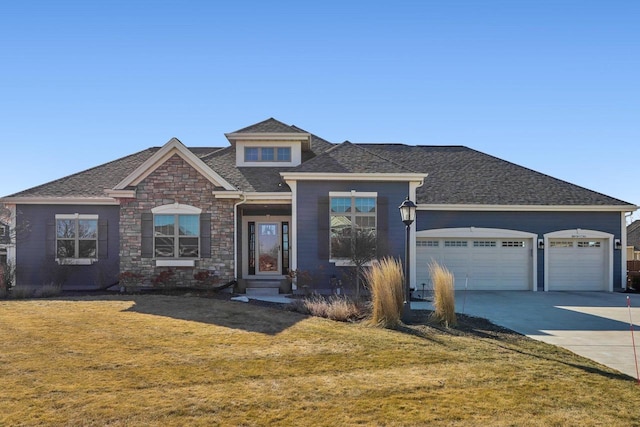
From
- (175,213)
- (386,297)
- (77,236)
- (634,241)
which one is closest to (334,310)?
(386,297)

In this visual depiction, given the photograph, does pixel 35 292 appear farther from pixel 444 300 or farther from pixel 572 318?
pixel 572 318

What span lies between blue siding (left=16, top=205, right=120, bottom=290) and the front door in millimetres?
5206

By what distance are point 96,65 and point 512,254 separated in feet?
54.9

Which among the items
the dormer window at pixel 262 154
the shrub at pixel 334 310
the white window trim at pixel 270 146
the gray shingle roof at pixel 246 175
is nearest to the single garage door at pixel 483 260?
the white window trim at pixel 270 146

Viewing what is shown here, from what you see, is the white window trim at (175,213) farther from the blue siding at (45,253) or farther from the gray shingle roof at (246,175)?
the blue siding at (45,253)

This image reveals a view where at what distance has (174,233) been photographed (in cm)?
1441

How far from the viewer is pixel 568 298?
48.8ft

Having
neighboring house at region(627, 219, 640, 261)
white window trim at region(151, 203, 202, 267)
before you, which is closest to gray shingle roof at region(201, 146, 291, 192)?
white window trim at region(151, 203, 202, 267)

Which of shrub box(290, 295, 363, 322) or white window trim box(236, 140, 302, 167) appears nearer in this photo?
shrub box(290, 295, 363, 322)

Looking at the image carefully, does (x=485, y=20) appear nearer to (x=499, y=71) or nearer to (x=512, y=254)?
(x=499, y=71)

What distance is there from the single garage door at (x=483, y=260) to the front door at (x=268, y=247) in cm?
566

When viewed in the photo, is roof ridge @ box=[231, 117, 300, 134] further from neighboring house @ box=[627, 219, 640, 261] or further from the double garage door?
neighboring house @ box=[627, 219, 640, 261]

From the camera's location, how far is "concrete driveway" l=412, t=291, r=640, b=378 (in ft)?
25.7

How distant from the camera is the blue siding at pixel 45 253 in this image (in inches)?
612
